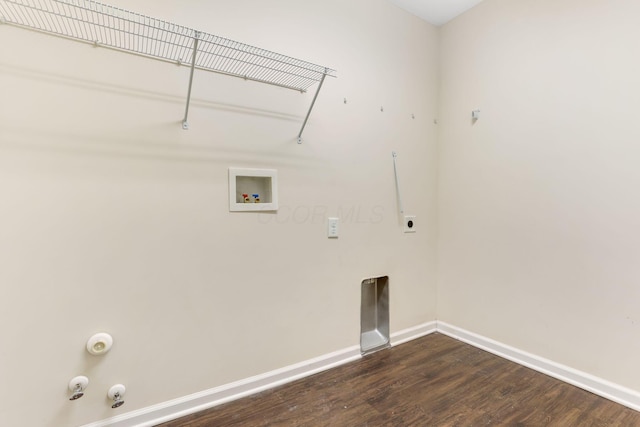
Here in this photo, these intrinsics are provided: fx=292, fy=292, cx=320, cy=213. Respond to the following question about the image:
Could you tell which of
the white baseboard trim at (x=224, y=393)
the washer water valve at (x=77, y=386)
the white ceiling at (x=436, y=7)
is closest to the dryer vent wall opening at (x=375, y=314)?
the white baseboard trim at (x=224, y=393)

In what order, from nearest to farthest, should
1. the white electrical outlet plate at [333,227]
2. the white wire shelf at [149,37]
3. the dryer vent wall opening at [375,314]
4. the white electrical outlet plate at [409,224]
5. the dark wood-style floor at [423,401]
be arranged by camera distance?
the white wire shelf at [149,37]
the dark wood-style floor at [423,401]
the white electrical outlet plate at [333,227]
the dryer vent wall opening at [375,314]
the white electrical outlet plate at [409,224]

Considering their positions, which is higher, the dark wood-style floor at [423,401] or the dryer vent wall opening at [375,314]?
the dryer vent wall opening at [375,314]

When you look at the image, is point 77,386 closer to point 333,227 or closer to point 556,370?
point 333,227

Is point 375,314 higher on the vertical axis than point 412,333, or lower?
higher

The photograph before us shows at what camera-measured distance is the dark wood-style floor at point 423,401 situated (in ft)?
4.82

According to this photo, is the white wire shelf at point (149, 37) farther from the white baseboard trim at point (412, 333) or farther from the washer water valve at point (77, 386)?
the white baseboard trim at point (412, 333)

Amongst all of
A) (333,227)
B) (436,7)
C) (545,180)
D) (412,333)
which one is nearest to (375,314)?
(412,333)

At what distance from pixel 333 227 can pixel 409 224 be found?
75cm

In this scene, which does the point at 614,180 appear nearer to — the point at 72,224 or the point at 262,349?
the point at 262,349

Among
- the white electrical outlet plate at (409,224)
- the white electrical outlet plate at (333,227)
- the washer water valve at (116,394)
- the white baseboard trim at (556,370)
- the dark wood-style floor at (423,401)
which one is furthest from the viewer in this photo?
the white electrical outlet plate at (409,224)

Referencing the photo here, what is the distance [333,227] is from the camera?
198 centimetres

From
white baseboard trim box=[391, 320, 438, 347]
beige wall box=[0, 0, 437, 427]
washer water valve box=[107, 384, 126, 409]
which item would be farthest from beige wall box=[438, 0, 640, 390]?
washer water valve box=[107, 384, 126, 409]

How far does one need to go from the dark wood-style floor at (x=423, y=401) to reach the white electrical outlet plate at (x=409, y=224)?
3.15 feet

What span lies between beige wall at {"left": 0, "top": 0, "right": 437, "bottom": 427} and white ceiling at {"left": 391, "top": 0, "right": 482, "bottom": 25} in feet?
0.36
